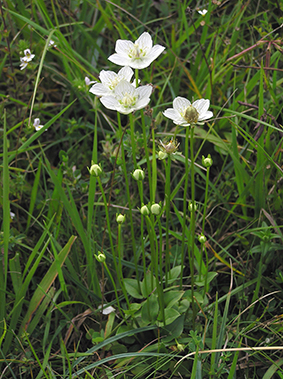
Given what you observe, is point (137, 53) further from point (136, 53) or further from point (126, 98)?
point (126, 98)

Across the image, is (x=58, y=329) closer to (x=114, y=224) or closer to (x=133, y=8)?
(x=114, y=224)

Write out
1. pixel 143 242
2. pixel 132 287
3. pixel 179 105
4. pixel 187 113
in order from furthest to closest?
1. pixel 132 287
2. pixel 143 242
3. pixel 179 105
4. pixel 187 113

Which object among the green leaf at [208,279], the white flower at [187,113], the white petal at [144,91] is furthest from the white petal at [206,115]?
the green leaf at [208,279]

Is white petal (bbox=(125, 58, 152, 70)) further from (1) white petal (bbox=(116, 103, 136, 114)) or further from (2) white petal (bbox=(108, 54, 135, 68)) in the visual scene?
(1) white petal (bbox=(116, 103, 136, 114))

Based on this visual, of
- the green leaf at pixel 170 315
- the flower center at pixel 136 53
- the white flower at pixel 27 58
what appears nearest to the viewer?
the flower center at pixel 136 53

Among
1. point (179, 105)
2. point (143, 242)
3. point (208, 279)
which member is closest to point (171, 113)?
point (179, 105)

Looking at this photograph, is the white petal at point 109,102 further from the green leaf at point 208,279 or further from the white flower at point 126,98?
the green leaf at point 208,279
